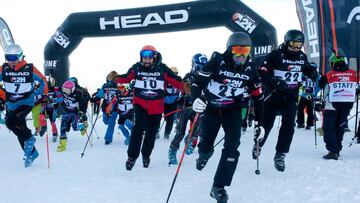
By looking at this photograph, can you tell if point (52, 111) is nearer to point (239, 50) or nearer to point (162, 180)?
point (162, 180)

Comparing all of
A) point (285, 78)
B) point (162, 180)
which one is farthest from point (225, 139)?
point (285, 78)

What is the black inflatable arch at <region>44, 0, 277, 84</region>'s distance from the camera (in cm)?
1310

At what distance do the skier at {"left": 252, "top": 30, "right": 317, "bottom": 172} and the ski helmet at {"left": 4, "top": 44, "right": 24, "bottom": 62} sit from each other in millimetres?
3801

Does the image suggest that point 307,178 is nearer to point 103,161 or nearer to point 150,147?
point 150,147

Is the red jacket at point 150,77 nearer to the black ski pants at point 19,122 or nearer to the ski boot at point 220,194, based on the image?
the black ski pants at point 19,122

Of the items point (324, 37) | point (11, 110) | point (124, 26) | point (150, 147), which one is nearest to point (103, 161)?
point (150, 147)

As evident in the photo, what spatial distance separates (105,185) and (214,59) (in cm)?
209

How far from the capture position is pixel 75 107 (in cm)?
888

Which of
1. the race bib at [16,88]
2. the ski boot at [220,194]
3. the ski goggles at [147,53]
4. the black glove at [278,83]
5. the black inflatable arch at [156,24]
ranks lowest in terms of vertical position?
the ski boot at [220,194]

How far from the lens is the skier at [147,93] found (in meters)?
5.55

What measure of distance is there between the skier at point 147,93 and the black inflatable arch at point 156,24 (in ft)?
26.6

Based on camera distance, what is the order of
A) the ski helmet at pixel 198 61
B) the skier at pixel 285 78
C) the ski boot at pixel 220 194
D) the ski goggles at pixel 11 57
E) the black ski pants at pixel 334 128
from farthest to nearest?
1. the ski helmet at pixel 198 61
2. the black ski pants at pixel 334 128
3. the ski goggles at pixel 11 57
4. the skier at pixel 285 78
5. the ski boot at pixel 220 194

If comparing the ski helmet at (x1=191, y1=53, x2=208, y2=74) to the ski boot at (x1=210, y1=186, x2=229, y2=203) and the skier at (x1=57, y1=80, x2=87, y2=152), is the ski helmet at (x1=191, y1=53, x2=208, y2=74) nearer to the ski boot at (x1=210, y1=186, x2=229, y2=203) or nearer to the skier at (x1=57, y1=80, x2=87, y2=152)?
the ski boot at (x1=210, y1=186, x2=229, y2=203)

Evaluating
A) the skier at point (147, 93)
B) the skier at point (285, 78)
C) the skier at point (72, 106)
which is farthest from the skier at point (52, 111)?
the skier at point (285, 78)
